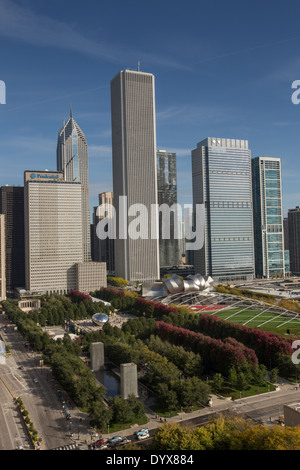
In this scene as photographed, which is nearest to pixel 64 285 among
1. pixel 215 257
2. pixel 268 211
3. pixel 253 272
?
pixel 215 257

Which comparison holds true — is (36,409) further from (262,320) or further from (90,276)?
(90,276)

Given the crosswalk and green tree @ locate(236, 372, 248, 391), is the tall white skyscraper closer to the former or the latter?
green tree @ locate(236, 372, 248, 391)

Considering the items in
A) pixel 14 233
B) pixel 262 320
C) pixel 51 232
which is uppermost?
pixel 14 233

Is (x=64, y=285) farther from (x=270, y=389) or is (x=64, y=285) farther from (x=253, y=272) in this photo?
(x=270, y=389)

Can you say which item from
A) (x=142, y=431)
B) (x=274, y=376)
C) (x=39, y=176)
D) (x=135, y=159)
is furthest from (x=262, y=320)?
(x=39, y=176)

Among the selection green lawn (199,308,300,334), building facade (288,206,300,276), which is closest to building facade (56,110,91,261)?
building facade (288,206,300,276)

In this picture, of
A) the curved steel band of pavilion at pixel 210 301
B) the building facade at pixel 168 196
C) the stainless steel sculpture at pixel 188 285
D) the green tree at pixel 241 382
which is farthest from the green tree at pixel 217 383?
the building facade at pixel 168 196

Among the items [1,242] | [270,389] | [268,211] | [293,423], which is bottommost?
[270,389]

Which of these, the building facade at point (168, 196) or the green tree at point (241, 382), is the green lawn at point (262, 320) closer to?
the green tree at point (241, 382)
